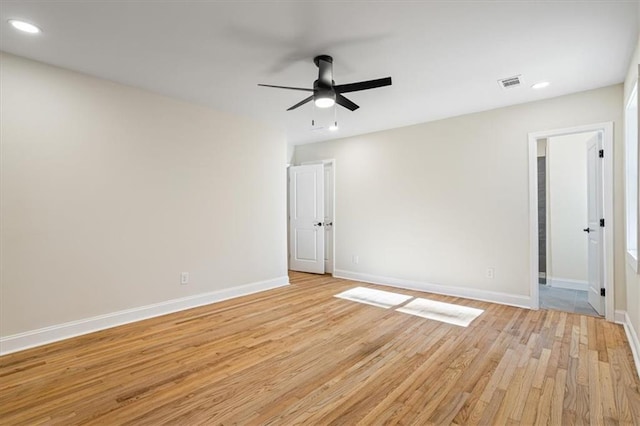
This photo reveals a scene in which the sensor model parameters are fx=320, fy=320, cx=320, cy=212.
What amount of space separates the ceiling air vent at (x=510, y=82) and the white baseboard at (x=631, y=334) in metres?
2.61

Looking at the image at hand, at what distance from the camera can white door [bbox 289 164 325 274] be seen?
6328 millimetres

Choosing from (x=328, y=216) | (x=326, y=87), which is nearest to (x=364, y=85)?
(x=326, y=87)

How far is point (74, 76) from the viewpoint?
3225 mm

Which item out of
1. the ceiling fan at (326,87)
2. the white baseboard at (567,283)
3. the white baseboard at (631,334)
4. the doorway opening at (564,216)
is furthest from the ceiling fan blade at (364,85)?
the white baseboard at (567,283)

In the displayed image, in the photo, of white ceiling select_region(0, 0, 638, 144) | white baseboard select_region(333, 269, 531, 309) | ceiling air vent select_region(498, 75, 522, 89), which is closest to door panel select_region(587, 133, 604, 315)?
white baseboard select_region(333, 269, 531, 309)

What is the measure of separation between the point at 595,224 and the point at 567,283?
69.8 inches

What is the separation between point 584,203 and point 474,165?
2212mm

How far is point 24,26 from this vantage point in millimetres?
2445

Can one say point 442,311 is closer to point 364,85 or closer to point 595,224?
point 595,224

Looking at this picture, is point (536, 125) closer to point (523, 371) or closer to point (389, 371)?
point (523, 371)

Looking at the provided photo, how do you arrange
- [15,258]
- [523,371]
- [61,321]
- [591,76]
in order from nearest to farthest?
1. [523,371]
2. [15,258]
3. [61,321]
4. [591,76]

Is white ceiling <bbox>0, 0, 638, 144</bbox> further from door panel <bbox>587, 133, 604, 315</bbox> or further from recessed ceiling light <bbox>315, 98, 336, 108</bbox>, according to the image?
door panel <bbox>587, 133, 604, 315</bbox>

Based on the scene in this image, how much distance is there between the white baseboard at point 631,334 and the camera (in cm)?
253

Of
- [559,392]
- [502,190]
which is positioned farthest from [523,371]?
[502,190]
